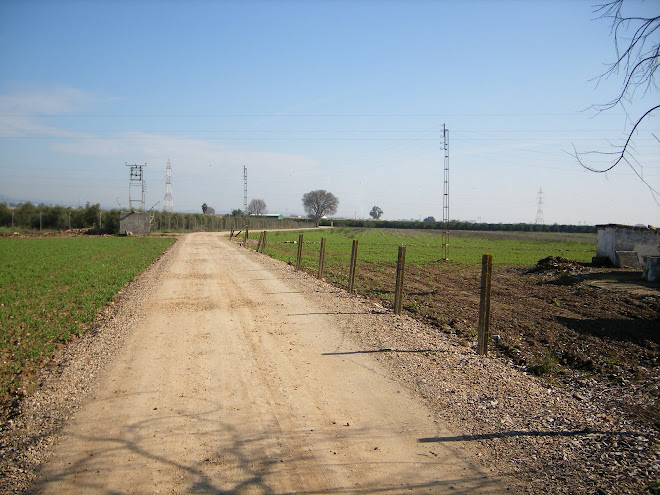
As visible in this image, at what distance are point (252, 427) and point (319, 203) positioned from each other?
550ft

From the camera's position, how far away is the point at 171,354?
762cm

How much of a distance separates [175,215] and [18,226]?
80.0 feet

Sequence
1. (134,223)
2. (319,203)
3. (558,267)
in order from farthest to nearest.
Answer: (319,203)
(134,223)
(558,267)

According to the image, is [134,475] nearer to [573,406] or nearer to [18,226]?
[573,406]

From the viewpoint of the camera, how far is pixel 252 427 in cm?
492

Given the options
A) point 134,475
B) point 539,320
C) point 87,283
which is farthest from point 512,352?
Result: point 87,283

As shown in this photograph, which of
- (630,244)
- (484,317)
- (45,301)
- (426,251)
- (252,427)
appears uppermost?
(630,244)

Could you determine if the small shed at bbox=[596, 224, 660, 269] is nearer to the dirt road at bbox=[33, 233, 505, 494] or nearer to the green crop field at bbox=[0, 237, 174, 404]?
the dirt road at bbox=[33, 233, 505, 494]

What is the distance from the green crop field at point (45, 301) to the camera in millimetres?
8088

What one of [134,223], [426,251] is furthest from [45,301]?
[134,223]

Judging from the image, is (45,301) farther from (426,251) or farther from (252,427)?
(426,251)

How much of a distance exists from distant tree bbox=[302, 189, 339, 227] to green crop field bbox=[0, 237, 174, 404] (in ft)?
480

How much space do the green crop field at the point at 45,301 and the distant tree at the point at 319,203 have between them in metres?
146

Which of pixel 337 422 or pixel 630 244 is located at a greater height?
pixel 630 244
